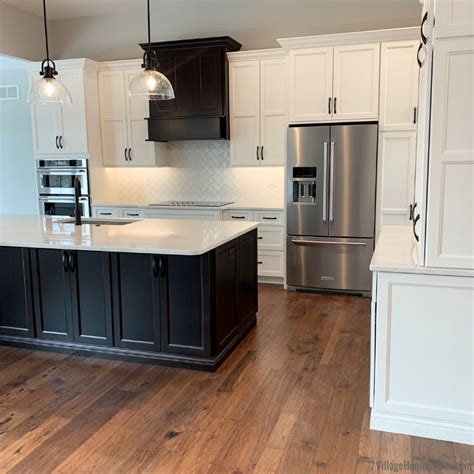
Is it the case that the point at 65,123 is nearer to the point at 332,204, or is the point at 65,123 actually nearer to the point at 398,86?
the point at 332,204

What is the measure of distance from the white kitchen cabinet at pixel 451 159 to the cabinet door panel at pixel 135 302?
1.81 m

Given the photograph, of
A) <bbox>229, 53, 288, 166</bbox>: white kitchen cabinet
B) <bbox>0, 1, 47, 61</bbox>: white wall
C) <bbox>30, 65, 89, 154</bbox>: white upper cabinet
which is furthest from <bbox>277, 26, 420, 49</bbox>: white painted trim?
<bbox>0, 1, 47, 61</bbox>: white wall

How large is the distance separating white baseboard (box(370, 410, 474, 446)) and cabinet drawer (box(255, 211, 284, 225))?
3043 millimetres

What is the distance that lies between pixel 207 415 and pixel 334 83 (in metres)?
3.58

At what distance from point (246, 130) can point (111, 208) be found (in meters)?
1.90

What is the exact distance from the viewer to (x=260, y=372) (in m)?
3.29

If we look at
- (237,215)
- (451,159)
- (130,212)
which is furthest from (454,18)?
(130,212)

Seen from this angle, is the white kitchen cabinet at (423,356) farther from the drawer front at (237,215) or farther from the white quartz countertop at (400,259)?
the drawer front at (237,215)

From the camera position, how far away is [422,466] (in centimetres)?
226

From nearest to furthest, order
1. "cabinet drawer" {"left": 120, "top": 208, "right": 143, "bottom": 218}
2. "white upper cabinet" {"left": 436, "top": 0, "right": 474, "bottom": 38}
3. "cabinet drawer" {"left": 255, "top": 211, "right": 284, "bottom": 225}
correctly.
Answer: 1. "white upper cabinet" {"left": 436, "top": 0, "right": 474, "bottom": 38}
2. "cabinet drawer" {"left": 255, "top": 211, "right": 284, "bottom": 225}
3. "cabinet drawer" {"left": 120, "top": 208, "right": 143, "bottom": 218}

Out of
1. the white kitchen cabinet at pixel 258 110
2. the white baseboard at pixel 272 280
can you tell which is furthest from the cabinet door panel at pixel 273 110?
the white baseboard at pixel 272 280

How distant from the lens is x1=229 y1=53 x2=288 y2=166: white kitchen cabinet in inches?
210

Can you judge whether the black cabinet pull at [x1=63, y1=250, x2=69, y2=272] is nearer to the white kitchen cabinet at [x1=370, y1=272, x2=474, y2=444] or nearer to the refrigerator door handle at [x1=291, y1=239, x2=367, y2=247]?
the white kitchen cabinet at [x1=370, y1=272, x2=474, y2=444]

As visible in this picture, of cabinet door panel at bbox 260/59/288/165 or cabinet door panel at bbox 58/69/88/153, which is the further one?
cabinet door panel at bbox 58/69/88/153
